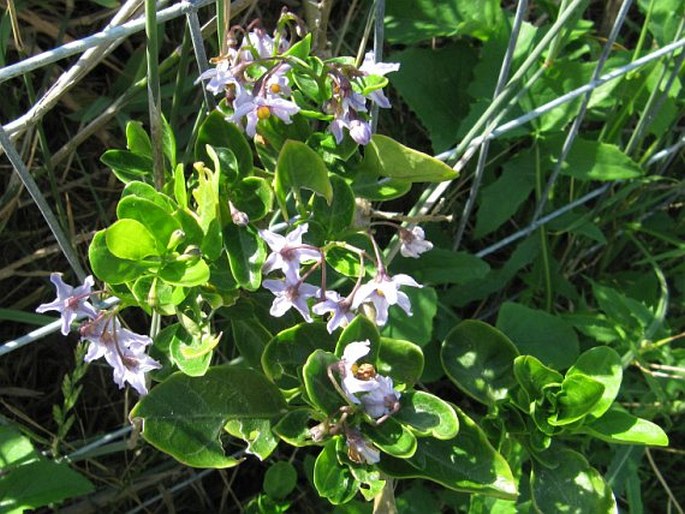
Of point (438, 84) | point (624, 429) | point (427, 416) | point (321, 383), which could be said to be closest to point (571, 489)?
point (624, 429)

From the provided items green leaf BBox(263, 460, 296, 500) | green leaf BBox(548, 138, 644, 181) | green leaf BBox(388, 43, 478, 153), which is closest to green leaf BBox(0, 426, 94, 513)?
green leaf BBox(263, 460, 296, 500)

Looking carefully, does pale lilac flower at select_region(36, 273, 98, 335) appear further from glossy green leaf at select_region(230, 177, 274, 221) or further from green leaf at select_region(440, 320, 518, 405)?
green leaf at select_region(440, 320, 518, 405)

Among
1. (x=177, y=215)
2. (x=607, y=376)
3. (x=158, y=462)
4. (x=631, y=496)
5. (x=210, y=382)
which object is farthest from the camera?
(x=158, y=462)

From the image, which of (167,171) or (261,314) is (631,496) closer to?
(261,314)

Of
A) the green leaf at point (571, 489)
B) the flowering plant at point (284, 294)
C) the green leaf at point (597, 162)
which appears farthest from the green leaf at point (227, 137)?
the green leaf at point (597, 162)

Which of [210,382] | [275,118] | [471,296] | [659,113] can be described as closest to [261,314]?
[210,382]

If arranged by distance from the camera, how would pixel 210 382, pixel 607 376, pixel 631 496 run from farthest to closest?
1. pixel 631 496
2. pixel 607 376
3. pixel 210 382
